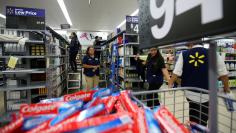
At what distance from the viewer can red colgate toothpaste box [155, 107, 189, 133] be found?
605 millimetres

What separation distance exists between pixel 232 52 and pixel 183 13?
8915 mm

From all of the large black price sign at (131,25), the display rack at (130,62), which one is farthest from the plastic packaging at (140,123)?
the large black price sign at (131,25)

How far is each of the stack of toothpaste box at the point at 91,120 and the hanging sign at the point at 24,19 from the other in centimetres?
365

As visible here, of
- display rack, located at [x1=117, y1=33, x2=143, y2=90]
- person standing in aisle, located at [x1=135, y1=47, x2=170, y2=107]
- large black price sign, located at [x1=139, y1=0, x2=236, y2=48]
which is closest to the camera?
large black price sign, located at [x1=139, y1=0, x2=236, y2=48]

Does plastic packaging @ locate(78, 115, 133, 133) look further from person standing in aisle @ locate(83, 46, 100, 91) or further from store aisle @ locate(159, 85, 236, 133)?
person standing in aisle @ locate(83, 46, 100, 91)

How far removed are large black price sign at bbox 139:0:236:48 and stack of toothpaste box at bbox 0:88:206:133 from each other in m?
0.28

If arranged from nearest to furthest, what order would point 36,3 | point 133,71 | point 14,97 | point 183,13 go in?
point 183,13 → point 14,97 → point 133,71 → point 36,3

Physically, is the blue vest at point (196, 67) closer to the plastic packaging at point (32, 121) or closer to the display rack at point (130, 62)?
the plastic packaging at point (32, 121)

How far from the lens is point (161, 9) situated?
696mm

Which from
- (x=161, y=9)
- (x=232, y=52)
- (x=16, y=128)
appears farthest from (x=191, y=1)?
(x=232, y=52)

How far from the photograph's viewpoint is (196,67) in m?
2.26

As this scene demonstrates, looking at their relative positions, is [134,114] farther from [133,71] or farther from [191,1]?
[133,71]

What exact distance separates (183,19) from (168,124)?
1.15ft

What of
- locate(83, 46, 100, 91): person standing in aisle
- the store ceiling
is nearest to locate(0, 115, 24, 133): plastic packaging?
locate(83, 46, 100, 91): person standing in aisle
